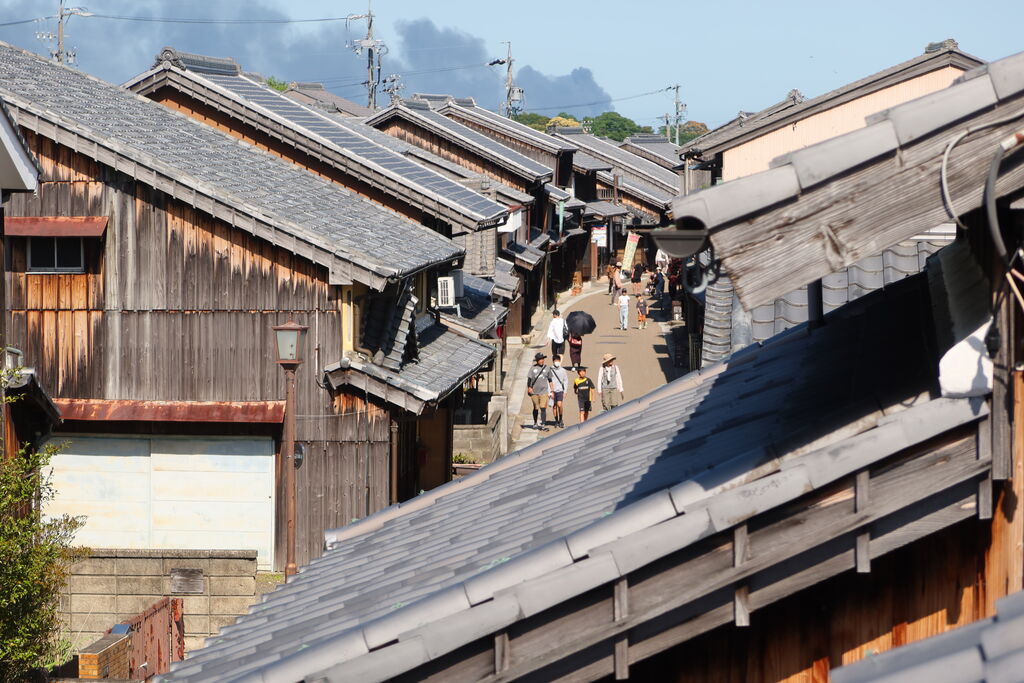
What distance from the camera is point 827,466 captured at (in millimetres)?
3693

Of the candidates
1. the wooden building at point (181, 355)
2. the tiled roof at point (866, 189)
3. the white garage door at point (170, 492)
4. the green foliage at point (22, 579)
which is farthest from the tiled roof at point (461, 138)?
the tiled roof at point (866, 189)

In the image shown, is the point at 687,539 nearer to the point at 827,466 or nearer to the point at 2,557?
the point at 827,466

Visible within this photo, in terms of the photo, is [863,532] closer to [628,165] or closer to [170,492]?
[170,492]

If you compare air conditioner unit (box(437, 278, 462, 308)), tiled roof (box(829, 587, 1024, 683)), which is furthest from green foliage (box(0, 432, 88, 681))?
air conditioner unit (box(437, 278, 462, 308))

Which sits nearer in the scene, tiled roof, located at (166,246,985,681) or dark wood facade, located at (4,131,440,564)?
tiled roof, located at (166,246,985,681)

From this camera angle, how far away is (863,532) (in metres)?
3.80

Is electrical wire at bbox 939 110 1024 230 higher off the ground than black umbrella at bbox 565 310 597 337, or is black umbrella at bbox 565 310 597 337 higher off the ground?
black umbrella at bbox 565 310 597 337

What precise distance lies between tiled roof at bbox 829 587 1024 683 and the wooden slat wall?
15.4 m

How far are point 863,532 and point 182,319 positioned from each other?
52.8 feet

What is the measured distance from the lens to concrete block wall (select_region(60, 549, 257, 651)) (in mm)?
15711

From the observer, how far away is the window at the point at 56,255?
61.0 ft

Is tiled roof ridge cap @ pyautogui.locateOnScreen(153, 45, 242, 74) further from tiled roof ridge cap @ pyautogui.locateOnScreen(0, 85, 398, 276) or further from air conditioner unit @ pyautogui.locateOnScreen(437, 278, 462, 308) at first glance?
air conditioner unit @ pyautogui.locateOnScreen(437, 278, 462, 308)

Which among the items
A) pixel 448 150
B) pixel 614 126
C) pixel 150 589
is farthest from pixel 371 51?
pixel 614 126

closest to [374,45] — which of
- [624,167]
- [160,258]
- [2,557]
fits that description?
[624,167]
